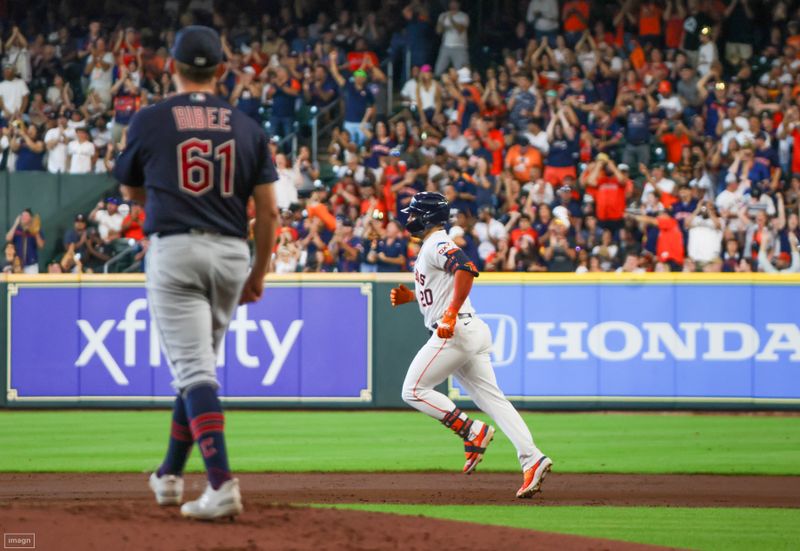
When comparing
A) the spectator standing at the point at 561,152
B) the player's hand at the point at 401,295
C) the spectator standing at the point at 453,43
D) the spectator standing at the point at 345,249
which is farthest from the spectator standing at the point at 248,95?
the player's hand at the point at 401,295

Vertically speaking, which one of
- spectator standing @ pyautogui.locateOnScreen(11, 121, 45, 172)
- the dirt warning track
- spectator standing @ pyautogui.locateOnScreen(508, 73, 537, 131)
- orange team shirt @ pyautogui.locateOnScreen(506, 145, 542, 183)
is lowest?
the dirt warning track

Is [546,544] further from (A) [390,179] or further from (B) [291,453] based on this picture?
(A) [390,179]

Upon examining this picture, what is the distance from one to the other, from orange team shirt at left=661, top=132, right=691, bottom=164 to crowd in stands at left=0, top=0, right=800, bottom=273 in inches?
1.3

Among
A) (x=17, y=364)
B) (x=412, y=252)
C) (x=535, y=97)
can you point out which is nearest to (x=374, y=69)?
(x=535, y=97)

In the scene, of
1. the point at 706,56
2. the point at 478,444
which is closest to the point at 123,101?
the point at 706,56

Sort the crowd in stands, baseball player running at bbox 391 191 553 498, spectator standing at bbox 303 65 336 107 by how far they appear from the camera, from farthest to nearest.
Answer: spectator standing at bbox 303 65 336 107 < the crowd in stands < baseball player running at bbox 391 191 553 498

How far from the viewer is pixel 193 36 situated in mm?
5812

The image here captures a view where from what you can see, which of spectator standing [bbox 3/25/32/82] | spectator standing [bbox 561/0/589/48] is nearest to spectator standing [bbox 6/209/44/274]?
spectator standing [bbox 3/25/32/82]

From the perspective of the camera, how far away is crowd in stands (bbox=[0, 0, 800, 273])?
1870 centimetres

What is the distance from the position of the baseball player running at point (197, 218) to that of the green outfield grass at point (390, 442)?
6.04 meters

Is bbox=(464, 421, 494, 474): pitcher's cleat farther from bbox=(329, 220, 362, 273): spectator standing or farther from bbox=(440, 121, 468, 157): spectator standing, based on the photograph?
bbox=(440, 121, 468, 157): spectator standing

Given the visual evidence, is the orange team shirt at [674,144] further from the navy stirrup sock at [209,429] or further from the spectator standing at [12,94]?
the navy stirrup sock at [209,429]

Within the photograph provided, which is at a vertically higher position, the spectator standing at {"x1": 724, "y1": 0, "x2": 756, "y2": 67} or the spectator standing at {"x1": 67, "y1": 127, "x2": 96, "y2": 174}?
the spectator standing at {"x1": 724, "y1": 0, "x2": 756, "y2": 67}

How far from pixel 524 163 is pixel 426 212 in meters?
10.4
